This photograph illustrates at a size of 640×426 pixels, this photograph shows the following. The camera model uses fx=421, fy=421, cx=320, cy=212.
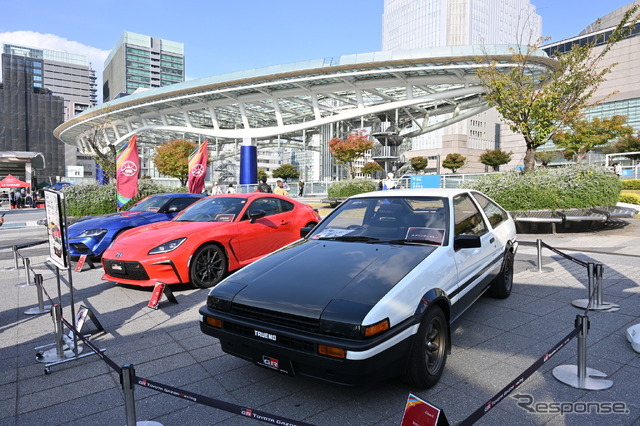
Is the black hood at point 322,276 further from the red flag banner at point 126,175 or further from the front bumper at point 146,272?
the red flag banner at point 126,175

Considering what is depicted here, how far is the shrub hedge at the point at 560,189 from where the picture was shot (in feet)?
35.7

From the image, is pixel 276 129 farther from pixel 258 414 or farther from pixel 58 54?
pixel 58 54

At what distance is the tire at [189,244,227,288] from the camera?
586 cm

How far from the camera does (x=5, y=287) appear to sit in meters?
6.65

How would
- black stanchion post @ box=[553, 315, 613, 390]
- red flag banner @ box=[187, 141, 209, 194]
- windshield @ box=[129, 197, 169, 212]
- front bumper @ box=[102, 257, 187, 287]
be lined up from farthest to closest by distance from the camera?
red flag banner @ box=[187, 141, 209, 194] < windshield @ box=[129, 197, 169, 212] < front bumper @ box=[102, 257, 187, 287] < black stanchion post @ box=[553, 315, 613, 390]

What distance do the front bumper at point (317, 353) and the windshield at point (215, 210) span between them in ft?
12.5

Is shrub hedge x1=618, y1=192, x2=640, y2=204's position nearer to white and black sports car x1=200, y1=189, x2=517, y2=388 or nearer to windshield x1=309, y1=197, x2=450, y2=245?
white and black sports car x1=200, y1=189, x2=517, y2=388

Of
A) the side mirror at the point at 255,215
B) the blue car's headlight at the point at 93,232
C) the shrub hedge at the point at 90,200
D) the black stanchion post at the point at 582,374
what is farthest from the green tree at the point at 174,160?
the black stanchion post at the point at 582,374

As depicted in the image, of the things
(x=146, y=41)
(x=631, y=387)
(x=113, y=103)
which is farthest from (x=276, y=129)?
(x=146, y=41)

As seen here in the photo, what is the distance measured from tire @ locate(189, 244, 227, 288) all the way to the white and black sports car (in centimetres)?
222

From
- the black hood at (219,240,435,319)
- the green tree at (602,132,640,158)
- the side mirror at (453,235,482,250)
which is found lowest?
the black hood at (219,240,435,319)

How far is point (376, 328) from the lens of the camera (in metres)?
2.57

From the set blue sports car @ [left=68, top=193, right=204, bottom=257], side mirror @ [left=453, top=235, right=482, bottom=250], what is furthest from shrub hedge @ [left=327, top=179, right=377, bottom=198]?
side mirror @ [left=453, top=235, right=482, bottom=250]

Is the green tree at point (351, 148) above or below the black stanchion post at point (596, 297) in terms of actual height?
above
